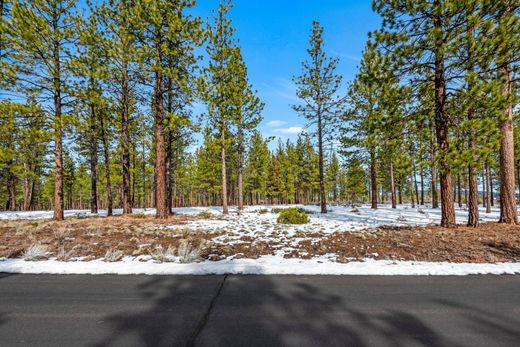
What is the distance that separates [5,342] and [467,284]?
5933mm

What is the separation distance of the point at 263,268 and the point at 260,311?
1.58 metres

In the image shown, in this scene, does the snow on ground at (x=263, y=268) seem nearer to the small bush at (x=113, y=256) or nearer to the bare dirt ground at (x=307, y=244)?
the small bush at (x=113, y=256)

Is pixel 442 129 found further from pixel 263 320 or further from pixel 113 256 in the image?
pixel 113 256

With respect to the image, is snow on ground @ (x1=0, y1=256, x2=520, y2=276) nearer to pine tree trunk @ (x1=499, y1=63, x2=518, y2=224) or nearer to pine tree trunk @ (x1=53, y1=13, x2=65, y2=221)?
pine tree trunk @ (x1=499, y1=63, x2=518, y2=224)

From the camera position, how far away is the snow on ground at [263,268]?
4301 mm

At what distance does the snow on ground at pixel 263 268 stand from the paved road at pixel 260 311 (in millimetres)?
282

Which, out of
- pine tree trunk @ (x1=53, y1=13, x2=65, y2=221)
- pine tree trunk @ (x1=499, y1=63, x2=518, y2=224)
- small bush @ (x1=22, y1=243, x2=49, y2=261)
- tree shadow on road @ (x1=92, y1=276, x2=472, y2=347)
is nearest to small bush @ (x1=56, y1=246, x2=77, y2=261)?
small bush @ (x1=22, y1=243, x2=49, y2=261)

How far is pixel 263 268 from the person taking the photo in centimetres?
451

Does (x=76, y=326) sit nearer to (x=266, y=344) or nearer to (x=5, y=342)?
(x=5, y=342)

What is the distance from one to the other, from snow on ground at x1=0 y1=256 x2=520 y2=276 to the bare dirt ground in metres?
0.40

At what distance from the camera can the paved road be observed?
239 centimetres

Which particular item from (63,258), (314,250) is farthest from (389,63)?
(63,258)

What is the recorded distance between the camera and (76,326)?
2.61m

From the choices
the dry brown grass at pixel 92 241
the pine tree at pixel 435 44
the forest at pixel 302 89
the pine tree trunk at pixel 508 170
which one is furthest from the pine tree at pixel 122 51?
the pine tree trunk at pixel 508 170
